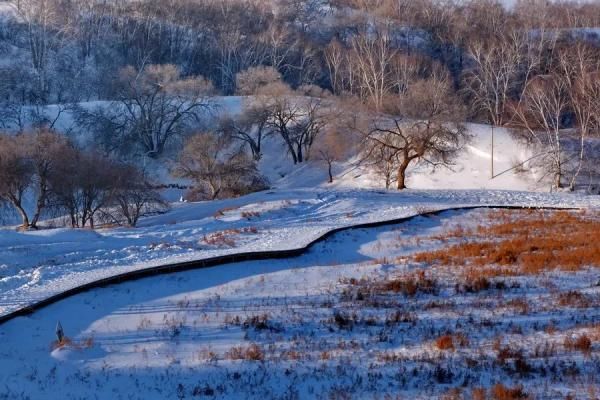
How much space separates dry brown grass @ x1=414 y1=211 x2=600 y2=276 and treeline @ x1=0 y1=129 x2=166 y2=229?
17589mm

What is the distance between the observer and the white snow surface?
54.3 ft

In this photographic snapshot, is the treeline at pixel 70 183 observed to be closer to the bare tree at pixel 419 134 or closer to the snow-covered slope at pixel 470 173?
the bare tree at pixel 419 134

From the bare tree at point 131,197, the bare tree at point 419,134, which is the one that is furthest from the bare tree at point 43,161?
the bare tree at point 419,134

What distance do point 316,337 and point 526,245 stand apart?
402 inches

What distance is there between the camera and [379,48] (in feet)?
238

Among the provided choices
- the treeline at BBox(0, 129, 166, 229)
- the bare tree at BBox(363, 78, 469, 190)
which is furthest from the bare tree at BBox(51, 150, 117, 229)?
the bare tree at BBox(363, 78, 469, 190)

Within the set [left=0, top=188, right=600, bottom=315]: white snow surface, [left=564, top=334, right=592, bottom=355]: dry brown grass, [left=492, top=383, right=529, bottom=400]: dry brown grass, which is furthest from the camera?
[left=0, top=188, right=600, bottom=315]: white snow surface

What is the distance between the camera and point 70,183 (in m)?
33.9

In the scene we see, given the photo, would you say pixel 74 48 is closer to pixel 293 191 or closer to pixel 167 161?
pixel 167 161

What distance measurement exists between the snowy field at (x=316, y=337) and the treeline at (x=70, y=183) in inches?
756

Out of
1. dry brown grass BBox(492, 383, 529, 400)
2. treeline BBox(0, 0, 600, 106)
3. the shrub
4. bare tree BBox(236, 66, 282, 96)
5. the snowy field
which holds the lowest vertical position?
the snowy field

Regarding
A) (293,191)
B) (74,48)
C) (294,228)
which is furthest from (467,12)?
(294,228)

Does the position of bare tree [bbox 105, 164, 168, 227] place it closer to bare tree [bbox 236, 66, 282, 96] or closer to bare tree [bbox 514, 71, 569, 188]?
bare tree [bbox 514, 71, 569, 188]

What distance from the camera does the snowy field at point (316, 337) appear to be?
905 cm
